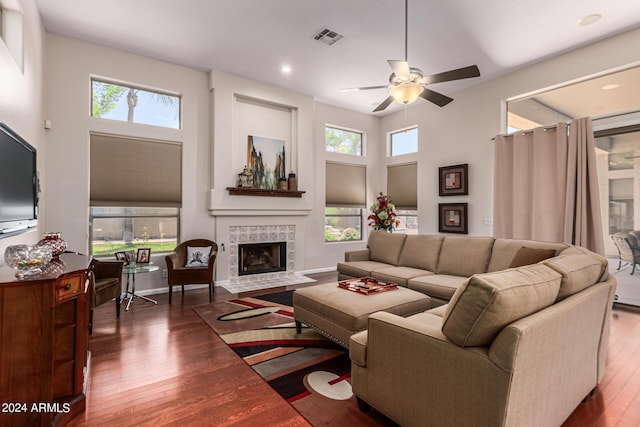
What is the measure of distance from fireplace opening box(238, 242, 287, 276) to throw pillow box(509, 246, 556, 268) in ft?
13.2

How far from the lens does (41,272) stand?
190 cm

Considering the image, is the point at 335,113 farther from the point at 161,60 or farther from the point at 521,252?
the point at 521,252

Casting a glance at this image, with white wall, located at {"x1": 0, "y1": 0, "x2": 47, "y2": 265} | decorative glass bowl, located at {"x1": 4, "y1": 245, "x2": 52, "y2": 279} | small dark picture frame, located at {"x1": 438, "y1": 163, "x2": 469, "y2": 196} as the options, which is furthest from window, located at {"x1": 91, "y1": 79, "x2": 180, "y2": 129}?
small dark picture frame, located at {"x1": 438, "y1": 163, "x2": 469, "y2": 196}

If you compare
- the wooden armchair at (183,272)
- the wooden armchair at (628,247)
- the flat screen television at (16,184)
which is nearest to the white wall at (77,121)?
the wooden armchair at (183,272)

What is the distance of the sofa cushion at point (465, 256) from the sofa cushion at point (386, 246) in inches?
27.0

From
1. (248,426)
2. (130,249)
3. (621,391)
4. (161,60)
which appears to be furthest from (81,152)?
(621,391)

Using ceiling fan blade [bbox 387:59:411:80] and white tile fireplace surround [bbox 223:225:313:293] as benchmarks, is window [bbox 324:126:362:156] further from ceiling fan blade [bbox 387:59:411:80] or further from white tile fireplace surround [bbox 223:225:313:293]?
ceiling fan blade [bbox 387:59:411:80]

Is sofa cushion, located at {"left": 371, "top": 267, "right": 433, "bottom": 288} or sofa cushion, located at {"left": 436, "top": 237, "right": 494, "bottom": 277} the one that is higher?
sofa cushion, located at {"left": 436, "top": 237, "right": 494, "bottom": 277}

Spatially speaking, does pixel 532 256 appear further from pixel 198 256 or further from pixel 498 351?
pixel 198 256

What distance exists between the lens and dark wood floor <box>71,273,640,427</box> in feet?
6.36

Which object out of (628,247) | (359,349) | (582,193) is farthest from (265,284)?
(628,247)

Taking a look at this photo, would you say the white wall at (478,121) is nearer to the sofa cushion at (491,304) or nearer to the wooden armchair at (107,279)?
the sofa cushion at (491,304)

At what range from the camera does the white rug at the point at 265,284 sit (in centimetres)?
506

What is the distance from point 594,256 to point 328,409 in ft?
6.64
